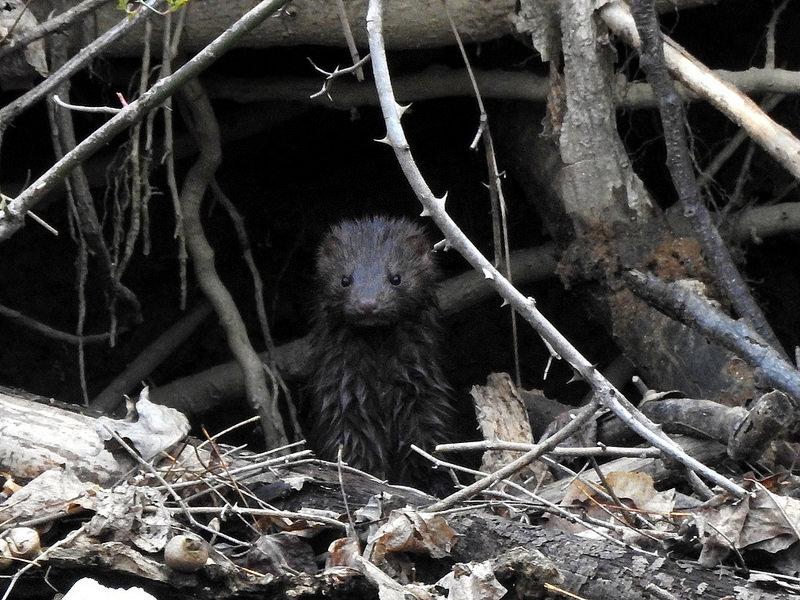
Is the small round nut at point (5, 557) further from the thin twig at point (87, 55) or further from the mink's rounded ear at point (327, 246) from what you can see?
the mink's rounded ear at point (327, 246)

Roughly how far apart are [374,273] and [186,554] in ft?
8.01

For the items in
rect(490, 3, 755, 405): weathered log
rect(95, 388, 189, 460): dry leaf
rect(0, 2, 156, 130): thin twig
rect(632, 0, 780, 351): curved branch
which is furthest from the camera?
rect(490, 3, 755, 405): weathered log

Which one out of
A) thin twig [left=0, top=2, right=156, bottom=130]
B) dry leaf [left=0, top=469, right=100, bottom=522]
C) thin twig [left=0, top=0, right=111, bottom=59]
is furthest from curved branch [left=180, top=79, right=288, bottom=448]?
dry leaf [left=0, top=469, right=100, bottom=522]

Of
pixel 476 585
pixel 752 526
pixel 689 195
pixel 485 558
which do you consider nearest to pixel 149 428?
pixel 485 558

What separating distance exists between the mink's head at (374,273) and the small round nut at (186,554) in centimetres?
213

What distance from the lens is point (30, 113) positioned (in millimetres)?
5922

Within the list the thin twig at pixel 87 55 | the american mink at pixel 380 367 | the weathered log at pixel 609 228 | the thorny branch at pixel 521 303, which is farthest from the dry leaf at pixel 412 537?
the american mink at pixel 380 367

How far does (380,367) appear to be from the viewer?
5.02m

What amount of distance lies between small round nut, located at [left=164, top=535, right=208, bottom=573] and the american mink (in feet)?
7.19

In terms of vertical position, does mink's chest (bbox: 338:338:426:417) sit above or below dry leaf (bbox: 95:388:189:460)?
below

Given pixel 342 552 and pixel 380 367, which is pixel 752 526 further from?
pixel 380 367

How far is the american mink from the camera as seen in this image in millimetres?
Answer: 4922

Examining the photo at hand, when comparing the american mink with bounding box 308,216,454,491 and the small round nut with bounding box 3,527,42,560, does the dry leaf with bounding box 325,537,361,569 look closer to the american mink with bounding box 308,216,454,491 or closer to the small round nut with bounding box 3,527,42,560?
the small round nut with bounding box 3,527,42,560

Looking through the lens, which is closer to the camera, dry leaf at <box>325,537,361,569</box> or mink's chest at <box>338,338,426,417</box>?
dry leaf at <box>325,537,361,569</box>
